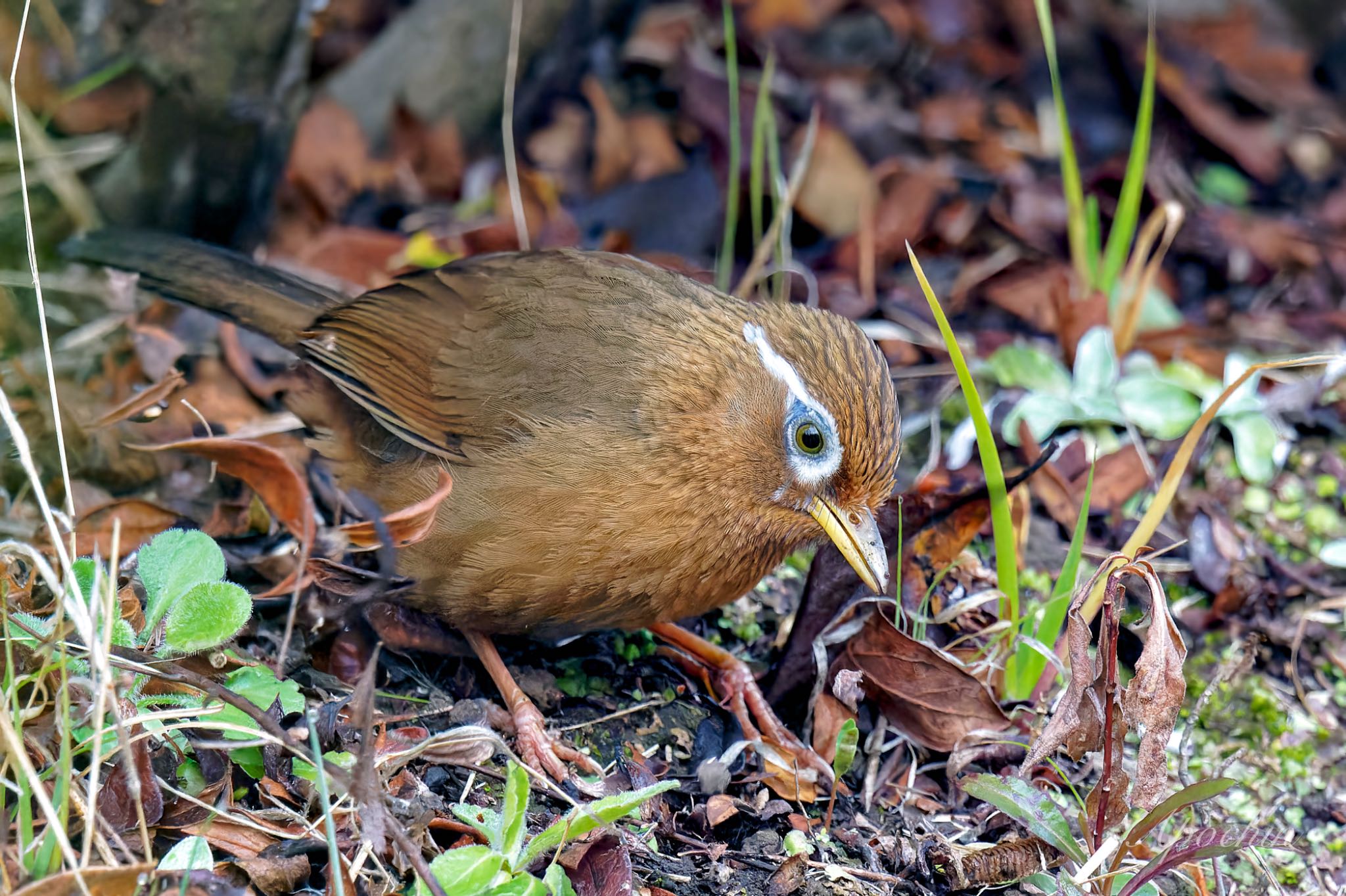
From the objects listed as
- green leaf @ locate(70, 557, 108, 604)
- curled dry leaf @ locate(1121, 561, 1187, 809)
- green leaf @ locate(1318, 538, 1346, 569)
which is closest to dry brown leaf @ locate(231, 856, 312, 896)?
green leaf @ locate(70, 557, 108, 604)

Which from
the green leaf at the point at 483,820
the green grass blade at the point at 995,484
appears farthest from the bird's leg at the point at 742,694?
the green leaf at the point at 483,820

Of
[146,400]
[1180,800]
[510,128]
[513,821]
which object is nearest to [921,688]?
[1180,800]

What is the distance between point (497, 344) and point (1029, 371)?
6.90 feet

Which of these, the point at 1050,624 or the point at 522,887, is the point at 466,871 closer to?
the point at 522,887

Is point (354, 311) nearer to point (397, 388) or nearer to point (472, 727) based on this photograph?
point (397, 388)

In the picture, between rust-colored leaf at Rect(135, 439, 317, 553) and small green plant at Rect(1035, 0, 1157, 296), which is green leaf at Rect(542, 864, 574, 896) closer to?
rust-colored leaf at Rect(135, 439, 317, 553)

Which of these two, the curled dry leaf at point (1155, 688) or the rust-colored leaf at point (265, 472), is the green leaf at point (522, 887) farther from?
the curled dry leaf at point (1155, 688)

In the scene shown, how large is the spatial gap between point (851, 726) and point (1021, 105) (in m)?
4.34

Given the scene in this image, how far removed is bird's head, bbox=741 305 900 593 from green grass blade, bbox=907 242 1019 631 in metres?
0.24

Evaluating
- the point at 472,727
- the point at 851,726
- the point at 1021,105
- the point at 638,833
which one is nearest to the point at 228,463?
the point at 472,727

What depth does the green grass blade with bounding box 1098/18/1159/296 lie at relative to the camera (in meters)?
4.26

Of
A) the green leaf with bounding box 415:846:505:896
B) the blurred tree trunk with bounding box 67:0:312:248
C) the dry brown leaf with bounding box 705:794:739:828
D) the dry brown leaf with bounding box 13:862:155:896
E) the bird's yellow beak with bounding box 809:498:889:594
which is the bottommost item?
the dry brown leaf with bounding box 705:794:739:828

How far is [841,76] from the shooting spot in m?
6.30

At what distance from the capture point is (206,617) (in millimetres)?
2863
